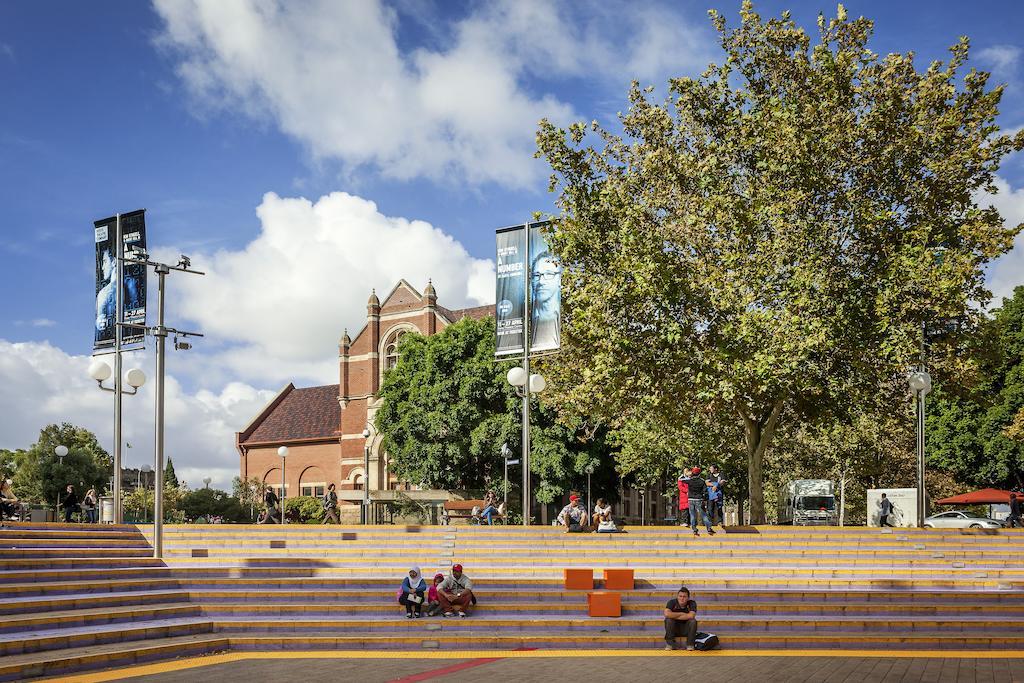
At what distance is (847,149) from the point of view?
29.2 metres

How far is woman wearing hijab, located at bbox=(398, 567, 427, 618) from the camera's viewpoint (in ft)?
64.1

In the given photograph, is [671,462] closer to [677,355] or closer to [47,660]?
[677,355]

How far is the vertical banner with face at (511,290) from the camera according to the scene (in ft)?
100

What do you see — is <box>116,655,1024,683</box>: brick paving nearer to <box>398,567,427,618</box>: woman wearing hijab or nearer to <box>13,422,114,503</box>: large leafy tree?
<box>398,567,427,618</box>: woman wearing hijab

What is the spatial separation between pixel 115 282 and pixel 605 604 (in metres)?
21.6

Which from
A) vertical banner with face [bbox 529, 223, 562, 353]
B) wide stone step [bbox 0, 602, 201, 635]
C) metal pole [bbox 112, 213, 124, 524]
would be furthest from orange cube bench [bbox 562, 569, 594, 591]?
metal pole [bbox 112, 213, 124, 524]

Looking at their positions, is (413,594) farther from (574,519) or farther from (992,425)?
(992,425)

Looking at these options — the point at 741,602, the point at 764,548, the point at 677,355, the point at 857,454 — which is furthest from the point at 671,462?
the point at 741,602

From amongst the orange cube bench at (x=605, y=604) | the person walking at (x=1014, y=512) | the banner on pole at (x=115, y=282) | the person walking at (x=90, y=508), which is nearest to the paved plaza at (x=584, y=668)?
the orange cube bench at (x=605, y=604)

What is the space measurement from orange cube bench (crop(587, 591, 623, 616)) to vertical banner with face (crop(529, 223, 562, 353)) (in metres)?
10.9

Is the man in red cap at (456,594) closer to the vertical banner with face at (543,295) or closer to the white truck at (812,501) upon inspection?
the vertical banner with face at (543,295)

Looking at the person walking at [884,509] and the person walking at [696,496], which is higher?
the person walking at [696,496]

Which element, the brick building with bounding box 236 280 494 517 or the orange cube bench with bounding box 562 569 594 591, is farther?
the brick building with bounding box 236 280 494 517

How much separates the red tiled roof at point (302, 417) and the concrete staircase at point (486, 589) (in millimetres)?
49685
